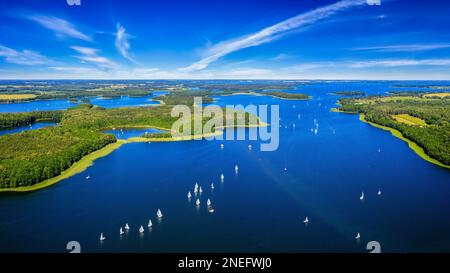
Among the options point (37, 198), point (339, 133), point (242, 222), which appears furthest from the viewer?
point (339, 133)

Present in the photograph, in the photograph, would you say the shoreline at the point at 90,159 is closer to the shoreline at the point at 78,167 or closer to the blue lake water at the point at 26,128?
the shoreline at the point at 78,167

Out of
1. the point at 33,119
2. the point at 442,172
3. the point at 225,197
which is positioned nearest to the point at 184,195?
the point at 225,197

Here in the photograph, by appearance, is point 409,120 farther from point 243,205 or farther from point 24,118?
point 24,118

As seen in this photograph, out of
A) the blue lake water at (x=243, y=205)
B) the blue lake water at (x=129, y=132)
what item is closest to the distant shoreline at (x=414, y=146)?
the blue lake water at (x=243, y=205)

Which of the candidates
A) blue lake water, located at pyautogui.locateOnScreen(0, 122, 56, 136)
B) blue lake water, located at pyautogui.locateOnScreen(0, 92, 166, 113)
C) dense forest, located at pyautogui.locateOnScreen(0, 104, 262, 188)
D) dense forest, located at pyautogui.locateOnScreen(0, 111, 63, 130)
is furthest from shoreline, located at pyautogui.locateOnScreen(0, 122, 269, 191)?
blue lake water, located at pyautogui.locateOnScreen(0, 92, 166, 113)

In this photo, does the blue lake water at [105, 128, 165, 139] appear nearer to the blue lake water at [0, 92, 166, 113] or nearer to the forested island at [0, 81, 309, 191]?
the forested island at [0, 81, 309, 191]

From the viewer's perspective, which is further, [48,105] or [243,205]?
[48,105]

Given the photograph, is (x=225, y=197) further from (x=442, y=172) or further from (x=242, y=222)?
(x=442, y=172)

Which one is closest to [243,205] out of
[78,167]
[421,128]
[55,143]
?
[78,167]
